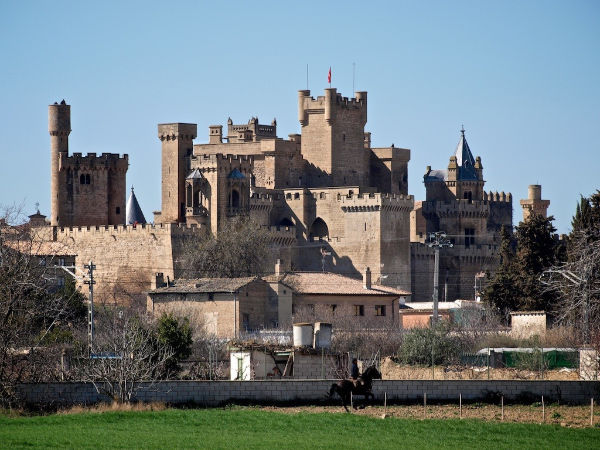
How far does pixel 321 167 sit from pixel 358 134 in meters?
2.90

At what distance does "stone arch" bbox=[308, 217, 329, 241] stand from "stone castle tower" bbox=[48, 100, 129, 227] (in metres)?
10.0

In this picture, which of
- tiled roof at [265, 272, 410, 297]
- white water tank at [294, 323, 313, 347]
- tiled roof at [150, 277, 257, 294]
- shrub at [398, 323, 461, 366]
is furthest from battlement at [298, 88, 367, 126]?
white water tank at [294, 323, 313, 347]

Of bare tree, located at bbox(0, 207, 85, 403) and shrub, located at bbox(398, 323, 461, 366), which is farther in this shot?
shrub, located at bbox(398, 323, 461, 366)

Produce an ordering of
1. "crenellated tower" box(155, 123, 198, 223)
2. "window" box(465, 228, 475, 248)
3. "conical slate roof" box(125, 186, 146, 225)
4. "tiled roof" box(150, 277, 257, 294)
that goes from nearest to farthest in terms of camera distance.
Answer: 1. "tiled roof" box(150, 277, 257, 294)
2. "crenellated tower" box(155, 123, 198, 223)
3. "window" box(465, 228, 475, 248)
4. "conical slate roof" box(125, 186, 146, 225)

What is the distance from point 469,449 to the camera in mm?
35906

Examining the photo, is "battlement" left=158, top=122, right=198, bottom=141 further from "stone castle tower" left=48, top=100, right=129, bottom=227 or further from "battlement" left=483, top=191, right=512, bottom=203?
"battlement" left=483, top=191, right=512, bottom=203

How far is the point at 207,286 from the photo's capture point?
7112 cm

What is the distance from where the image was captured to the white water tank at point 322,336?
51.8m

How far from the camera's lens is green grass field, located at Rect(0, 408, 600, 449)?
3628 centimetres

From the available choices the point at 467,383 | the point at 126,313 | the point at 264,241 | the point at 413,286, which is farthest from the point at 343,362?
the point at 413,286

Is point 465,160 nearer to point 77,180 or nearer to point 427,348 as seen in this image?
point 77,180

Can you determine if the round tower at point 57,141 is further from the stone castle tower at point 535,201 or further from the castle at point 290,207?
the stone castle tower at point 535,201

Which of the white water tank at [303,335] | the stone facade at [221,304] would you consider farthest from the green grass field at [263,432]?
the stone facade at [221,304]

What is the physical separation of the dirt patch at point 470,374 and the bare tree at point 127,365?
6.63 meters
